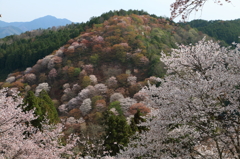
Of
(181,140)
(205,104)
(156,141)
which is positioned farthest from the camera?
(156,141)

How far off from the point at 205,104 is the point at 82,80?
132ft

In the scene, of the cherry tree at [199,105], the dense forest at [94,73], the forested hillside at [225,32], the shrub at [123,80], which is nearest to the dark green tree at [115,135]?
the cherry tree at [199,105]

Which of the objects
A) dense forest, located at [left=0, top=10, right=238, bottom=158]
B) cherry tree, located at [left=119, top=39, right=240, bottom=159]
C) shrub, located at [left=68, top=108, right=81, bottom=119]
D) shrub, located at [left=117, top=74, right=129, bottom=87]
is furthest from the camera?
shrub, located at [left=117, top=74, right=129, bottom=87]

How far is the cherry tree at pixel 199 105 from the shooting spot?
4.95 m

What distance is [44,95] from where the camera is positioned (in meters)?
28.3

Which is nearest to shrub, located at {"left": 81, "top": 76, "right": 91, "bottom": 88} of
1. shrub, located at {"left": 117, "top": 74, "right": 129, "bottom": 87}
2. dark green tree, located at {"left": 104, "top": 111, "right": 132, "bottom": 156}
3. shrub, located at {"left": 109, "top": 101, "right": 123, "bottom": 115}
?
shrub, located at {"left": 117, "top": 74, "right": 129, "bottom": 87}

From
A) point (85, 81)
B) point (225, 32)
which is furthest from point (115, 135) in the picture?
point (225, 32)

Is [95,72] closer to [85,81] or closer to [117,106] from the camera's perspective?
[85,81]

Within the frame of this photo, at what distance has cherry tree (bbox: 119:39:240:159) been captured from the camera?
4945 mm

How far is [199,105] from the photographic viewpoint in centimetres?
545

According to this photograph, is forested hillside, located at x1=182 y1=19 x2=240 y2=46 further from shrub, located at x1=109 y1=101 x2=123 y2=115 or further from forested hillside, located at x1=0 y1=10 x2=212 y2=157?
shrub, located at x1=109 y1=101 x2=123 y2=115

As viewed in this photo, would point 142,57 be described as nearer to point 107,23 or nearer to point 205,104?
point 107,23

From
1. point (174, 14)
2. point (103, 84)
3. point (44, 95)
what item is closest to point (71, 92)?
point (103, 84)

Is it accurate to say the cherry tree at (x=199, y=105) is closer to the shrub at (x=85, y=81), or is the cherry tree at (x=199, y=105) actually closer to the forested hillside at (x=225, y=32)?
the shrub at (x=85, y=81)
